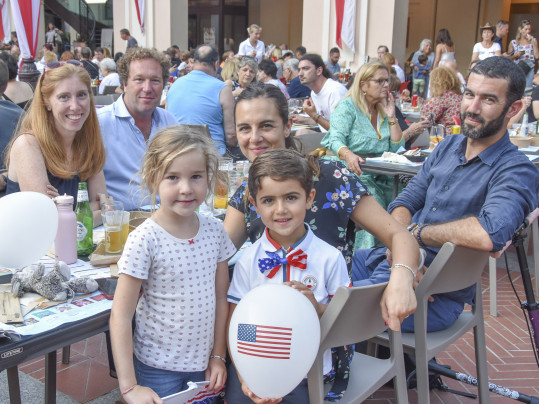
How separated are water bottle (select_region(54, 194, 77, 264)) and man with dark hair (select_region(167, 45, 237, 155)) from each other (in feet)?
11.4

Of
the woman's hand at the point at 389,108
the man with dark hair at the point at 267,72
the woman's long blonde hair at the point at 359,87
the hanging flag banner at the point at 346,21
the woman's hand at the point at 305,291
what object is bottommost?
the woman's hand at the point at 305,291

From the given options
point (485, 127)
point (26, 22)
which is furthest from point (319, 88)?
point (485, 127)

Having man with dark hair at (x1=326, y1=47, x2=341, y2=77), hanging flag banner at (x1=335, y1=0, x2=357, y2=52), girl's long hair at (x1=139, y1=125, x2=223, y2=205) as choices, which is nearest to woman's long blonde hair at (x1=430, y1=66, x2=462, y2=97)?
girl's long hair at (x1=139, y1=125, x2=223, y2=205)

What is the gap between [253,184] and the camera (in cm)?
187

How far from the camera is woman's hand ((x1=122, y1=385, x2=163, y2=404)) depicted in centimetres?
162

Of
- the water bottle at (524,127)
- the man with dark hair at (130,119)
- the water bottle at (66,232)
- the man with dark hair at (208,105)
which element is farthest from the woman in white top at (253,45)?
the water bottle at (66,232)

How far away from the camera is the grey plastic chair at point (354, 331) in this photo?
1.61 meters

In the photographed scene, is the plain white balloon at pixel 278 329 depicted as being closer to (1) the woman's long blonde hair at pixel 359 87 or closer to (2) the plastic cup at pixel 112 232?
(2) the plastic cup at pixel 112 232

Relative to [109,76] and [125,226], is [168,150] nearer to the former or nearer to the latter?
[125,226]

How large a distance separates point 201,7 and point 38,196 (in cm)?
2168

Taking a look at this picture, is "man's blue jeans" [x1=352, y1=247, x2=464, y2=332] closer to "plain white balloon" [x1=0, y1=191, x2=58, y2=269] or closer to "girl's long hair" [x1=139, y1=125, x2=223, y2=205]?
"girl's long hair" [x1=139, y1=125, x2=223, y2=205]

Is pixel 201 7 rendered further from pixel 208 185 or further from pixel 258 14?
pixel 208 185

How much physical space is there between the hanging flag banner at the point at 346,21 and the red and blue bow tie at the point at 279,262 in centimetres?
1316

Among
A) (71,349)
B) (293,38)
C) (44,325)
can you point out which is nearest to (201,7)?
(293,38)
